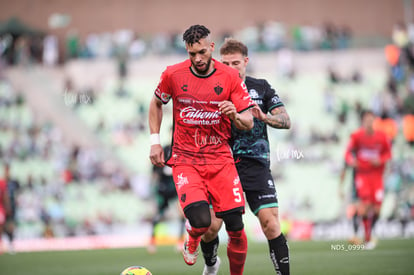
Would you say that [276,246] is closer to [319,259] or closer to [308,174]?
[319,259]

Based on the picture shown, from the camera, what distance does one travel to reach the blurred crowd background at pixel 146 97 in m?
24.7

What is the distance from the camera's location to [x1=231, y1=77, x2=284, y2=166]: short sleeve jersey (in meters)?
7.96

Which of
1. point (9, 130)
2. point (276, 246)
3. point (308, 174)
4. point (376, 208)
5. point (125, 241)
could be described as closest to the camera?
point (276, 246)

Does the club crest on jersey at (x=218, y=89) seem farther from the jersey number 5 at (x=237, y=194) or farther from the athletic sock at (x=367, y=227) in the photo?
the athletic sock at (x=367, y=227)

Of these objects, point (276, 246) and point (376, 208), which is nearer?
point (276, 246)

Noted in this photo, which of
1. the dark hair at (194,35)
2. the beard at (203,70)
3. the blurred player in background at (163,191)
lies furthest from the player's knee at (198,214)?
the blurred player in background at (163,191)

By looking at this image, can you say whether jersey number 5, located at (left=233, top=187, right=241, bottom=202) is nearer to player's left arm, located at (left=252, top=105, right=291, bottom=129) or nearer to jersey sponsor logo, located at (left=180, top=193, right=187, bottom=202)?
jersey sponsor logo, located at (left=180, top=193, right=187, bottom=202)

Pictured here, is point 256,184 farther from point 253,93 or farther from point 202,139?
point 253,93

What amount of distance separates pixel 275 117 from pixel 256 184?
0.78m

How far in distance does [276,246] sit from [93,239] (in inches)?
598

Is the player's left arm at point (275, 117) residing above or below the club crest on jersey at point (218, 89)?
below

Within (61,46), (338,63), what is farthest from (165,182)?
(61,46)

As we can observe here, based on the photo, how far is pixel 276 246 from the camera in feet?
24.4

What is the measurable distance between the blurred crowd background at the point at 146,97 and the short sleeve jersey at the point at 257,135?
39.4ft
